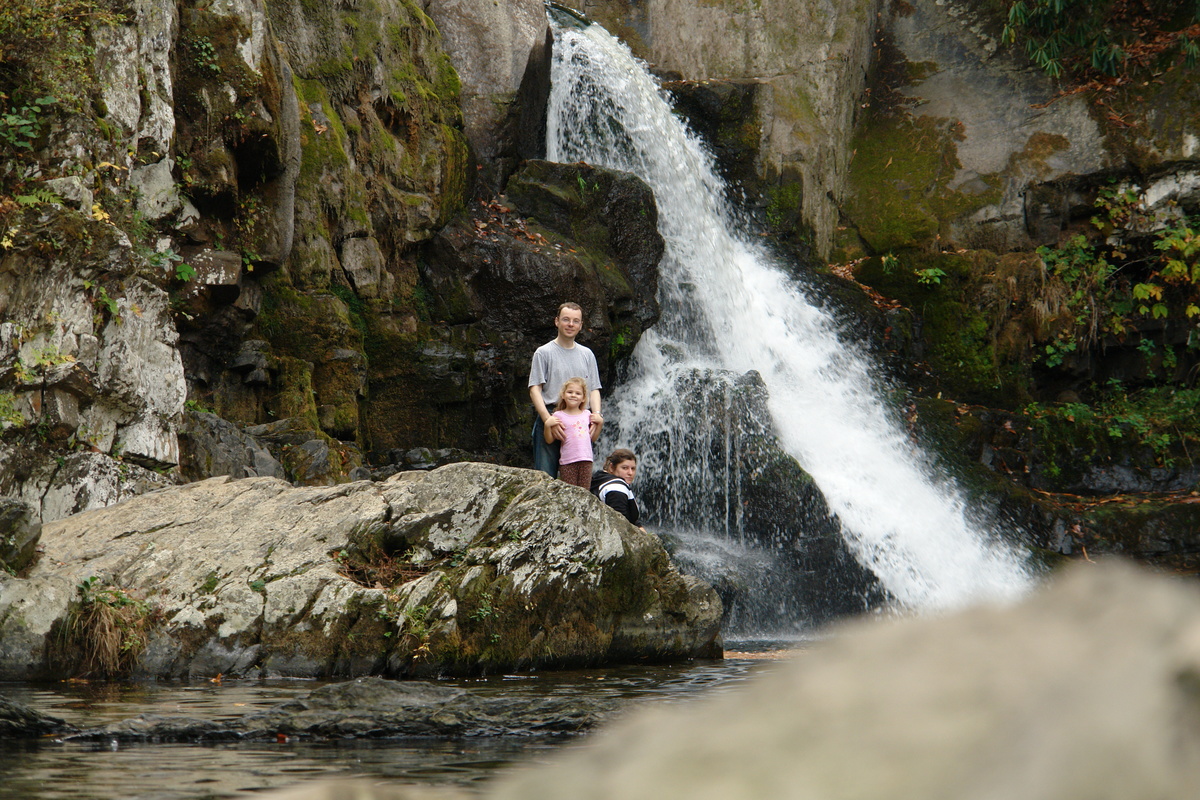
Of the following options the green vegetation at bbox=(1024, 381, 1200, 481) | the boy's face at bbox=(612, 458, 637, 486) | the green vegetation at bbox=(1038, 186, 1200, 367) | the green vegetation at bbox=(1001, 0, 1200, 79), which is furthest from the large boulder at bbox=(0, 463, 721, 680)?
the green vegetation at bbox=(1001, 0, 1200, 79)

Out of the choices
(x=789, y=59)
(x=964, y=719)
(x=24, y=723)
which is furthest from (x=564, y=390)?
(x=789, y=59)

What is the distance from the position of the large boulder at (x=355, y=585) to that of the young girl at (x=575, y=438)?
1.38 m

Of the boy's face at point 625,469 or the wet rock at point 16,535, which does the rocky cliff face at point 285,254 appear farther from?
the boy's face at point 625,469

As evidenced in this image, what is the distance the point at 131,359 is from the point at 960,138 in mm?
14728

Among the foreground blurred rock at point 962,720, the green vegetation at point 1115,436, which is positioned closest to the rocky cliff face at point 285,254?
the green vegetation at point 1115,436

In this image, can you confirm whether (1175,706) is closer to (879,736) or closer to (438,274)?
(879,736)

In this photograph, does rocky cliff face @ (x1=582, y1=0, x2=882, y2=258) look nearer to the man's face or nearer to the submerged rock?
the man's face

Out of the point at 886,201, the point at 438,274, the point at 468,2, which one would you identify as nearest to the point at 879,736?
the point at 438,274

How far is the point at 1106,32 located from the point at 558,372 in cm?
1325

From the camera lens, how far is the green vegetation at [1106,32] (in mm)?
16047

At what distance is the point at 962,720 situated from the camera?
1252 millimetres

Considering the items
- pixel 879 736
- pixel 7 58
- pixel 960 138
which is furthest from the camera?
pixel 960 138

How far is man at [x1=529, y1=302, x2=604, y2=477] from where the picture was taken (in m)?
7.67

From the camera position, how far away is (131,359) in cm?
740
